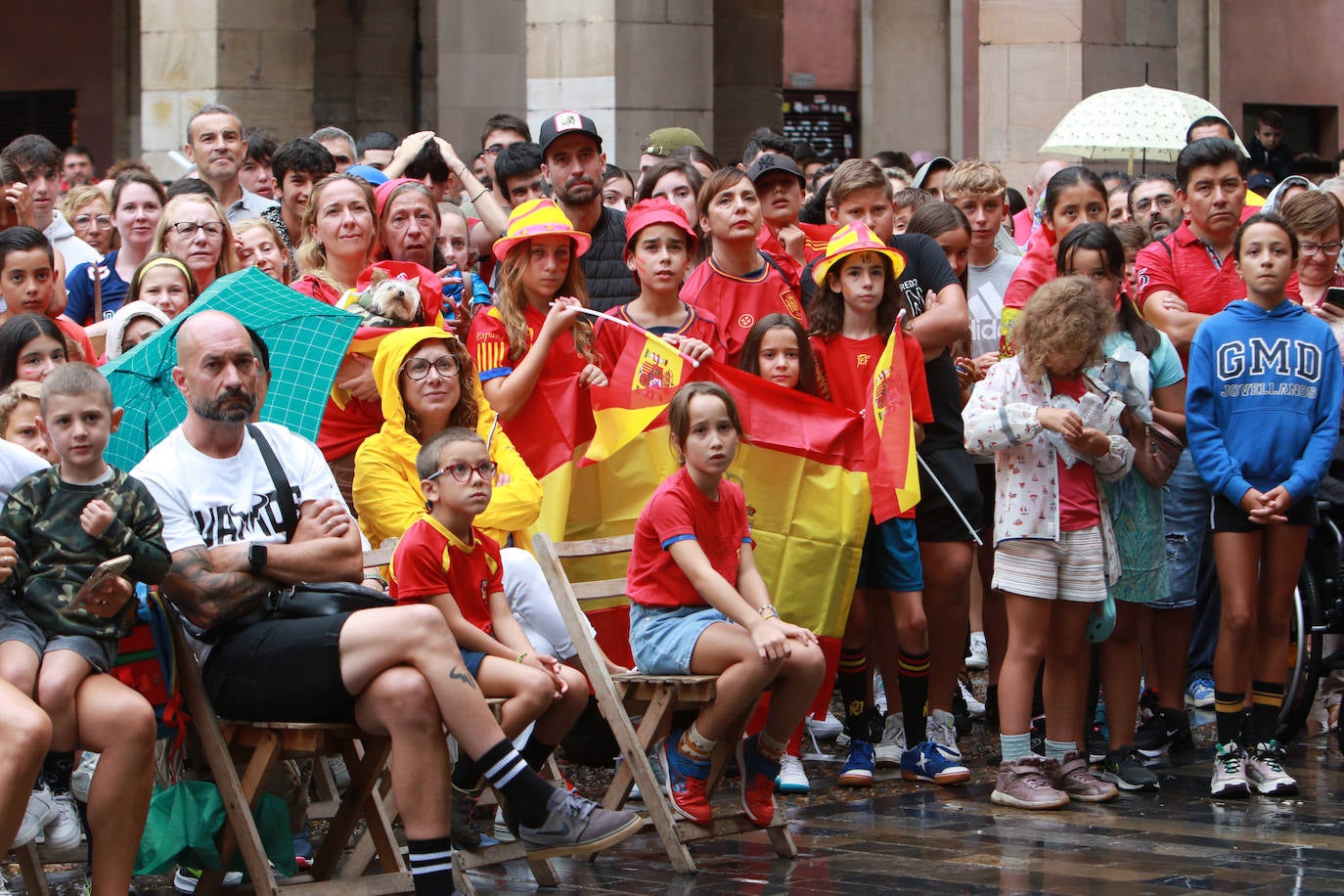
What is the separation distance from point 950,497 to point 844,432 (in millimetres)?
567

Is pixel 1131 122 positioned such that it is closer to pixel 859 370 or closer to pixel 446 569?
pixel 859 370

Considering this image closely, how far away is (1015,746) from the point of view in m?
7.72

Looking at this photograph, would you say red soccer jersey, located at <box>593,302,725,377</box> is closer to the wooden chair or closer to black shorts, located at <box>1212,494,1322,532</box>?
the wooden chair

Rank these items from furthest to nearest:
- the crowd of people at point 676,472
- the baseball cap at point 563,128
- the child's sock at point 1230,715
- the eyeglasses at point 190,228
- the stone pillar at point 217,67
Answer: the stone pillar at point 217,67 → the baseball cap at point 563,128 → the eyeglasses at point 190,228 → the child's sock at point 1230,715 → the crowd of people at point 676,472

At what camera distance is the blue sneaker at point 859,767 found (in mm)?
7996

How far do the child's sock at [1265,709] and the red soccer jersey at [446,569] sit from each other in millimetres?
3222

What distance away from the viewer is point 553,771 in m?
6.97

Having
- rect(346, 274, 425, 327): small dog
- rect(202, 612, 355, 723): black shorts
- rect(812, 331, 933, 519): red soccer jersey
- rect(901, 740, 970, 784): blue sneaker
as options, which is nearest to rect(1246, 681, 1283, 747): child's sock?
rect(901, 740, 970, 784): blue sneaker

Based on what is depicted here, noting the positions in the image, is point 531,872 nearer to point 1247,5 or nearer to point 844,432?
point 844,432

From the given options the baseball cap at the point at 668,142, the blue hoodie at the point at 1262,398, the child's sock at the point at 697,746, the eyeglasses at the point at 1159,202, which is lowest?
the child's sock at the point at 697,746

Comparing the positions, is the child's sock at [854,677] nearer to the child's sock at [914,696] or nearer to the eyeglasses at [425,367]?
the child's sock at [914,696]

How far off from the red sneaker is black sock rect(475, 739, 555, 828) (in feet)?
3.20

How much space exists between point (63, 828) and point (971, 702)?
171 inches

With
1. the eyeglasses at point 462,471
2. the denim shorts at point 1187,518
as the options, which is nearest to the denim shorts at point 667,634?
the eyeglasses at point 462,471
